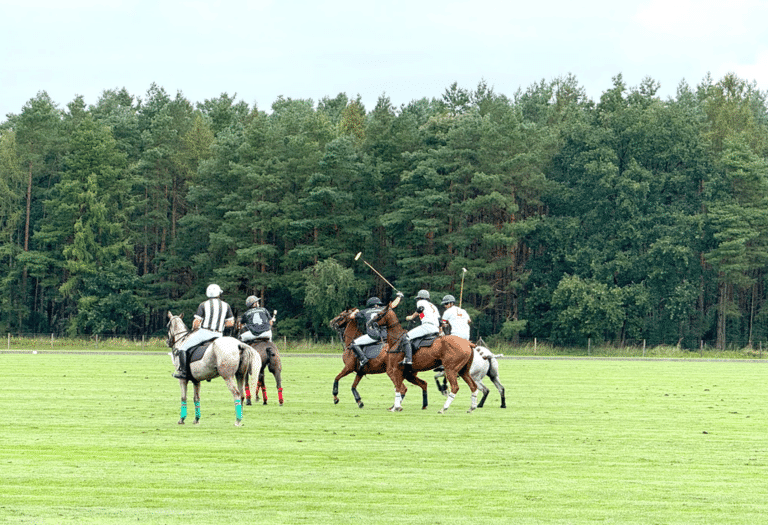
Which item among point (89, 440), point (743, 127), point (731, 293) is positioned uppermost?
point (743, 127)

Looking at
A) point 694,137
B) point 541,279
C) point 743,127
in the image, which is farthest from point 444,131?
point 743,127

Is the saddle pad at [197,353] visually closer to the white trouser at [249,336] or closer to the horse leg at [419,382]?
the white trouser at [249,336]

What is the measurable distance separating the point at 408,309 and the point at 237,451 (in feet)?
183

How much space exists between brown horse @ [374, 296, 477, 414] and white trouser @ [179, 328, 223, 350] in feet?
12.7

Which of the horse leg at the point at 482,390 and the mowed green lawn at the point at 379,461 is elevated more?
the horse leg at the point at 482,390

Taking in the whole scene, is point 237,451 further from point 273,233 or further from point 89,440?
point 273,233

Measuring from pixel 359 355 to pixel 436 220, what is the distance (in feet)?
156

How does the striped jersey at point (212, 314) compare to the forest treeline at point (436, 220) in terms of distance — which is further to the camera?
the forest treeline at point (436, 220)

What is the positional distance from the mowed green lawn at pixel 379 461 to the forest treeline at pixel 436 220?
45.8 metres

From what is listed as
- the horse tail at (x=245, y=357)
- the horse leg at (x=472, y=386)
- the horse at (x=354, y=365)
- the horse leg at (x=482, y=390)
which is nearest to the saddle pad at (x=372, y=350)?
the horse at (x=354, y=365)

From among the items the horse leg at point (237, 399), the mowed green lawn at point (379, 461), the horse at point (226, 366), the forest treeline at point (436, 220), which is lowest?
the mowed green lawn at point (379, 461)

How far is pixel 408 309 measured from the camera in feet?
227

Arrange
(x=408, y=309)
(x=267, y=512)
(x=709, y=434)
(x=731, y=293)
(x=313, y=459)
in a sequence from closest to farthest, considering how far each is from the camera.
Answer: (x=267, y=512) → (x=313, y=459) → (x=709, y=434) → (x=408, y=309) → (x=731, y=293)

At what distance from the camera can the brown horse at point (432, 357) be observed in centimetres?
1945
